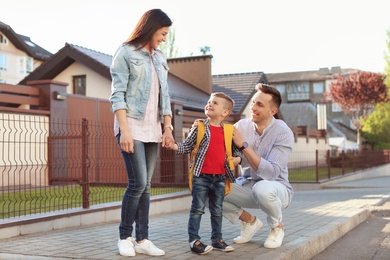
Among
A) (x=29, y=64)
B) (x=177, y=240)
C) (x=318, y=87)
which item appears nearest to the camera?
(x=177, y=240)

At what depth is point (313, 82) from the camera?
84.9 metres

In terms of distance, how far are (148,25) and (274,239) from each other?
2.37m

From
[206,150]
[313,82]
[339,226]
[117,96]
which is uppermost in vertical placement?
[313,82]

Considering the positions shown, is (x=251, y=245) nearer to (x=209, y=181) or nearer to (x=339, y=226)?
(x=209, y=181)

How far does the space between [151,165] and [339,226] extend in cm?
362

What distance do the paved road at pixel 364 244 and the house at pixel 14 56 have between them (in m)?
50.7

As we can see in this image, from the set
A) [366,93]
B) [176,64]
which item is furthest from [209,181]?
[366,93]

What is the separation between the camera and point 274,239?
567 centimetres

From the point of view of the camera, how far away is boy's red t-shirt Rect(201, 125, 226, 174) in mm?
5234

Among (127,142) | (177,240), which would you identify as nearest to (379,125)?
(177,240)

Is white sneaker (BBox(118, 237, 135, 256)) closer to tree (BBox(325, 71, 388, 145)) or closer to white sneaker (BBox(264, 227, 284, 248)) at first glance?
white sneaker (BBox(264, 227, 284, 248))

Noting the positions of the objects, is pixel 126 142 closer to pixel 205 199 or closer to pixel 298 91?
pixel 205 199

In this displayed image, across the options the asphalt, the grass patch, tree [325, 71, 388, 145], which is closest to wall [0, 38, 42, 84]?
tree [325, 71, 388, 145]

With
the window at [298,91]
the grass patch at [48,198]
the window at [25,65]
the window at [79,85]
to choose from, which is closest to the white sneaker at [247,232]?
the grass patch at [48,198]
